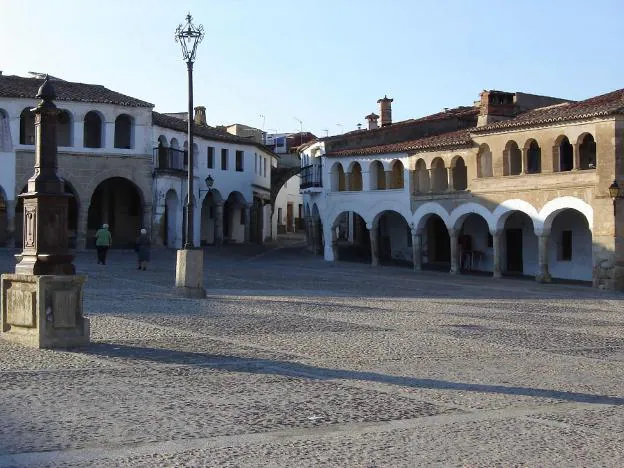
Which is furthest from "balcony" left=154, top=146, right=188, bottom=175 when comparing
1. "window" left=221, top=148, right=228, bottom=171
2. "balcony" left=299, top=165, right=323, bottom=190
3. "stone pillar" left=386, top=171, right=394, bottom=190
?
"stone pillar" left=386, top=171, right=394, bottom=190

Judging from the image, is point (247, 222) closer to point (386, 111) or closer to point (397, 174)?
point (386, 111)

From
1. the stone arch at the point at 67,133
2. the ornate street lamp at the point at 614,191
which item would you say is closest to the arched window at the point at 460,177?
the ornate street lamp at the point at 614,191

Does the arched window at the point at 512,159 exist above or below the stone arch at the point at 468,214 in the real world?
above

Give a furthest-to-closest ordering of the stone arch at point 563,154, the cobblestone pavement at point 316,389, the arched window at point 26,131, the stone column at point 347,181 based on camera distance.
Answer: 1. the stone column at point 347,181
2. the arched window at point 26,131
3. the stone arch at point 563,154
4. the cobblestone pavement at point 316,389

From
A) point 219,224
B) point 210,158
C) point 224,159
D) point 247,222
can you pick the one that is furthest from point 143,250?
point 247,222

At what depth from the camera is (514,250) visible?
113 ft

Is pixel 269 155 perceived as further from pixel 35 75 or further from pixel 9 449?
pixel 9 449

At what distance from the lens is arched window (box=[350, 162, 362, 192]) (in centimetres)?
3969

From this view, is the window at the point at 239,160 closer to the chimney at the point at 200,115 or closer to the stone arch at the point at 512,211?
the chimney at the point at 200,115

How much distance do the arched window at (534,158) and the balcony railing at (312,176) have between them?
40.4 feet

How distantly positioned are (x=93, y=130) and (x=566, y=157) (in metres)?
20.6

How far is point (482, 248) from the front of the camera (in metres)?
36.1

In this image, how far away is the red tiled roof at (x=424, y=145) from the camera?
33.5 metres

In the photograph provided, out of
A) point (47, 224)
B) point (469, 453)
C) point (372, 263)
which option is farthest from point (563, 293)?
point (469, 453)
